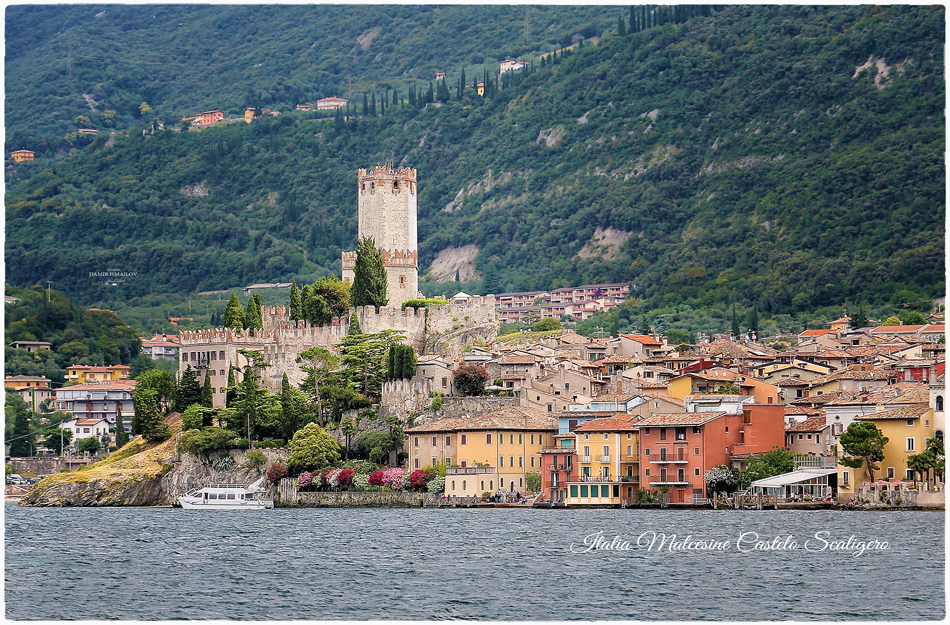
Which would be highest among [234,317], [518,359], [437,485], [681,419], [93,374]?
[93,374]

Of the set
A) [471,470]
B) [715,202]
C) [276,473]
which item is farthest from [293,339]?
[715,202]

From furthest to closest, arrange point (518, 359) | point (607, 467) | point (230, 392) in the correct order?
point (518, 359)
point (230, 392)
point (607, 467)

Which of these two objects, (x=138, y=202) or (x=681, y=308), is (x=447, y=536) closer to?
(x=681, y=308)

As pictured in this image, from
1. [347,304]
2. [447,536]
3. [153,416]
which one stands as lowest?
[447,536]

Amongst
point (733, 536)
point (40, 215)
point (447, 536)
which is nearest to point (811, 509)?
point (733, 536)

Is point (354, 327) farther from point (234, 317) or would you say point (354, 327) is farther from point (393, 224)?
point (393, 224)

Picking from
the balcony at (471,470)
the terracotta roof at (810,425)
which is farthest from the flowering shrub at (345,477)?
the terracotta roof at (810,425)
